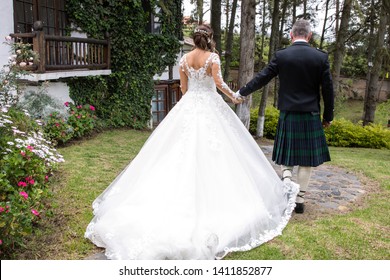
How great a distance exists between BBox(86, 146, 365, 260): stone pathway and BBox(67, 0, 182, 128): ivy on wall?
700 cm

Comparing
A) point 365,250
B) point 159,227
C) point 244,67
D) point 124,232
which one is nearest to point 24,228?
point 124,232

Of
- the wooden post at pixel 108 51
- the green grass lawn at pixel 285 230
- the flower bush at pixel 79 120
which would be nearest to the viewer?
the green grass lawn at pixel 285 230

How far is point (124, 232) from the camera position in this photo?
3721 mm

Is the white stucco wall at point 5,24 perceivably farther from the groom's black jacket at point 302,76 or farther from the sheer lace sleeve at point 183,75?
the groom's black jacket at point 302,76

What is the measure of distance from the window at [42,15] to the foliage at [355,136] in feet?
34.0

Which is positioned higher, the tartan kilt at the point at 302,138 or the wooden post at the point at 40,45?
the wooden post at the point at 40,45

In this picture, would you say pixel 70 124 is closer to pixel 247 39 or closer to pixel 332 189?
pixel 247 39

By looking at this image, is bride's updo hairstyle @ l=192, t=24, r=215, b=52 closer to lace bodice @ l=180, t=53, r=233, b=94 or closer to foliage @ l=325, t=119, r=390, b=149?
lace bodice @ l=180, t=53, r=233, b=94

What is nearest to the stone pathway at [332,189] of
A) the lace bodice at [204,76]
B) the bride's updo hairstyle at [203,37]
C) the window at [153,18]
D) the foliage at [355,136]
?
the lace bodice at [204,76]

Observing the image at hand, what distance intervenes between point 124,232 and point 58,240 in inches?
32.2

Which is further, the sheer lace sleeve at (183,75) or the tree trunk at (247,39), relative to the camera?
the tree trunk at (247,39)

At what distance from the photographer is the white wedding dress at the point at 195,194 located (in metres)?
3.61

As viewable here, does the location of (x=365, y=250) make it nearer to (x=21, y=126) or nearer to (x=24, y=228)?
(x=24, y=228)
